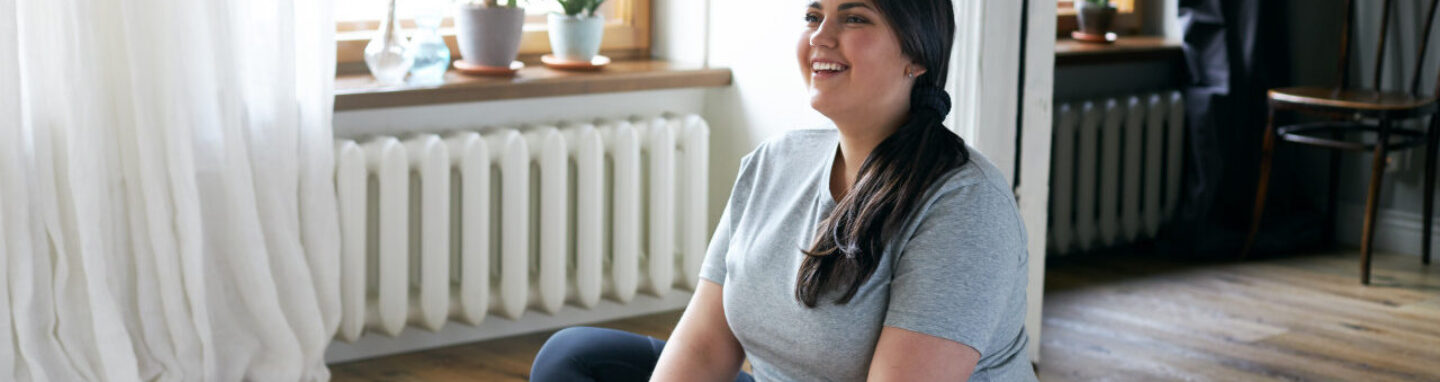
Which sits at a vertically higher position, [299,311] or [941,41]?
[941,41]

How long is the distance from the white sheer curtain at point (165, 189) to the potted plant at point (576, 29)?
24.4 inches

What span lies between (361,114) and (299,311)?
0.41 m

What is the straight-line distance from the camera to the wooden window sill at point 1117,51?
381 cm

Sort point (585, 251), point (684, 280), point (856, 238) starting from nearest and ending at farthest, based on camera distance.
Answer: point (856, 238), point (585, 251), point (684, 280)

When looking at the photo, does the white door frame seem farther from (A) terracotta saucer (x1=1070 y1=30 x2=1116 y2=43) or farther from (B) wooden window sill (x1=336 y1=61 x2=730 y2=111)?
(A) terracotta saucer (x1=1070 y1=30 x2=1116 y2=43)

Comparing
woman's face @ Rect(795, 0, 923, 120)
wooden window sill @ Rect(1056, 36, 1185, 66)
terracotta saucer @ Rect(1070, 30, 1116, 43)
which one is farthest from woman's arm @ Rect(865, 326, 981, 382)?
terracotta saucer @ Rect(1070, 30, 1116, 43)

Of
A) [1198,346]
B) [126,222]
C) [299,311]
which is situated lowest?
[1198,346]

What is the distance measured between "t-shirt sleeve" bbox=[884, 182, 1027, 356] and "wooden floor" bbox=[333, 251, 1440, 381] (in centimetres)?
155

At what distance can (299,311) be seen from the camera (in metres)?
2.60

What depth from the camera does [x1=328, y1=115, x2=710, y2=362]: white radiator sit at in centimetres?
277

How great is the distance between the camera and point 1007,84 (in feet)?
8.65

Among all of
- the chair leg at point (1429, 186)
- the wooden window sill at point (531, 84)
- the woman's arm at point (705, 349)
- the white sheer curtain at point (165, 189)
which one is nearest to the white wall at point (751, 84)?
the wooden window sill at point (531, 84)

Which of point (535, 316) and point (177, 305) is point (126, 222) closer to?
point (177, 305)

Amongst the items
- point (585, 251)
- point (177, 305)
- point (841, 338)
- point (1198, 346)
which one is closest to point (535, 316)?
point (585, 251)
